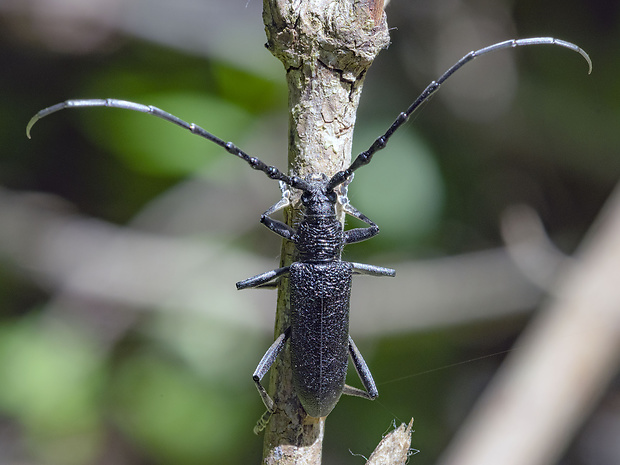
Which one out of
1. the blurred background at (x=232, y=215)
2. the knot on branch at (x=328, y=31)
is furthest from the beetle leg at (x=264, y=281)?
the blurred background at (x=232, y=215)

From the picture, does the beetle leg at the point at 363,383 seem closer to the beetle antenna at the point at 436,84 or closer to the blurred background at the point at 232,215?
the beetle antenna at the point at 436,84

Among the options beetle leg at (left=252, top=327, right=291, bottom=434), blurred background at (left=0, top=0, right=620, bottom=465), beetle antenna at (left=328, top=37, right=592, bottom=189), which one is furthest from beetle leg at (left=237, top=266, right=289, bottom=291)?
blurred background at (left=0, top=0, right=620, bottom=465)

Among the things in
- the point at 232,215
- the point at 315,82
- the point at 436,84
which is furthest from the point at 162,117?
the point at 232,215

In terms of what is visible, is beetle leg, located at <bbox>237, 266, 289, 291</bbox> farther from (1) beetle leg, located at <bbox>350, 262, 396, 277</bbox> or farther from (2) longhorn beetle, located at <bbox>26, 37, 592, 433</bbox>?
(1) beetle leg, located at <bbox>350, 262, 396, 277</bbox>

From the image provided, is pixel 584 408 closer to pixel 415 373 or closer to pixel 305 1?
pixel 415 373

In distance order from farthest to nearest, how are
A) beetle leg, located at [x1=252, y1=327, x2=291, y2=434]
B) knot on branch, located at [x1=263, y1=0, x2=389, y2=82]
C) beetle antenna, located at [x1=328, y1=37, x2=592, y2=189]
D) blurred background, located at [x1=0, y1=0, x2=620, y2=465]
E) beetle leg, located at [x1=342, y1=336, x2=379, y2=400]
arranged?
blurred background, located at [x1=0, y1=0, x2=620, y2=465] → beetle leg, located at [x1=342, y1=336, x2=379, y2=400] → beetle leg, located at [x1=252, y1=327, x2=291, y2=434] → beetle antenna, located at [x1=328, y1=37, x2=592, y2=189] → knot on branch, located at [x1=263, y1=0, x2=389, y2=82]

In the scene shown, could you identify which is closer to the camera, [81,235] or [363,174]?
[363,174]

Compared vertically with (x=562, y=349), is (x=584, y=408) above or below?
below

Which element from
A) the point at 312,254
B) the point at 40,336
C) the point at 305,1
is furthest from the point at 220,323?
the point at 305,1
